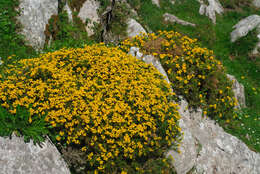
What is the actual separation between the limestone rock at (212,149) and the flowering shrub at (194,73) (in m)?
0.54

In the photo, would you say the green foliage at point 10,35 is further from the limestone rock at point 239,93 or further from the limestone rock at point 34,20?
the limestone rock at point 239,93

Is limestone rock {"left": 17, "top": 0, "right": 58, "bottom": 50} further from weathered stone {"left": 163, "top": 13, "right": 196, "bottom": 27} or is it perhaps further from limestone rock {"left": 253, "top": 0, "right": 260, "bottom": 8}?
limestone rock {"left": 253, "top": 0, "right": 260, "bottom": 8}

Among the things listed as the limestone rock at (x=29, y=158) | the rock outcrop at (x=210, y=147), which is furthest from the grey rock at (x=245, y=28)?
the limestone rock at (x=29, y=158)

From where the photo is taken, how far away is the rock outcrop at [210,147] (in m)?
7.36

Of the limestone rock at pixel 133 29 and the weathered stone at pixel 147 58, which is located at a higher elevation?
the limestone rock at pixel 133 29

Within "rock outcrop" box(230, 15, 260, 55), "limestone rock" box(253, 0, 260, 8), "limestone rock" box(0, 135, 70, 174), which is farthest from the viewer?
"limestone rock" box(253, 0, 260, 8)

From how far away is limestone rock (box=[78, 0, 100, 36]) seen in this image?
37.8 ft

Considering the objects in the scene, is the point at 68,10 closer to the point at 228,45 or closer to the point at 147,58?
the point at 147,58

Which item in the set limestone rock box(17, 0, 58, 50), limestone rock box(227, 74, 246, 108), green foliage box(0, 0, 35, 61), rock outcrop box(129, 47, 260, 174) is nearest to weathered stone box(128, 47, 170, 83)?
rock outcrop box(129, 47, 260, 174)

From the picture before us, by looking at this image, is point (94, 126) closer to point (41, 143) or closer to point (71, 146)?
point (71, 146)

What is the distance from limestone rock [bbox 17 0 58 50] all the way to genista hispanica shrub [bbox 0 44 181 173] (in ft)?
8.12

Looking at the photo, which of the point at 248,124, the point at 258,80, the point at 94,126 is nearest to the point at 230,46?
the point at 258,80

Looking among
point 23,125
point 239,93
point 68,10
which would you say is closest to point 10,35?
point 68,10

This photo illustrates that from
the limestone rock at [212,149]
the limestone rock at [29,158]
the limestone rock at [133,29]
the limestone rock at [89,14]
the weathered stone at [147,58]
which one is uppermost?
the limestone rock at [89,14]
